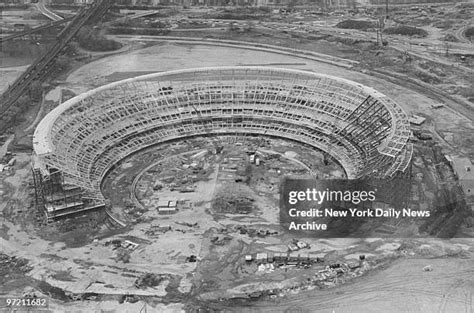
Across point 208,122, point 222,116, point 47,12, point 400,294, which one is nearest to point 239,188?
point 208,122

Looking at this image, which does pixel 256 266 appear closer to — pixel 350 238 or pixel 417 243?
pixel 350 238

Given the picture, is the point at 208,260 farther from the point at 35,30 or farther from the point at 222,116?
the point at 35,30

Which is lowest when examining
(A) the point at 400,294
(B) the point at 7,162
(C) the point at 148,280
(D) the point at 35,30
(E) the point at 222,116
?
(A) the point at 400,294

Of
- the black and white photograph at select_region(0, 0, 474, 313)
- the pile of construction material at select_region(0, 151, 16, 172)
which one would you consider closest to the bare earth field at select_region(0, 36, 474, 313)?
the black and white photograph at select_region(0, 0, 474, 313)

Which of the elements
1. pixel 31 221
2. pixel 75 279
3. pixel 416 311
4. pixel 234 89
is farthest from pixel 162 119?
pixel 416 311

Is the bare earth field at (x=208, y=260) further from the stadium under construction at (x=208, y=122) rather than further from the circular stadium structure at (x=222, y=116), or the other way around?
the circular stadium structure at (x=222, y=116)

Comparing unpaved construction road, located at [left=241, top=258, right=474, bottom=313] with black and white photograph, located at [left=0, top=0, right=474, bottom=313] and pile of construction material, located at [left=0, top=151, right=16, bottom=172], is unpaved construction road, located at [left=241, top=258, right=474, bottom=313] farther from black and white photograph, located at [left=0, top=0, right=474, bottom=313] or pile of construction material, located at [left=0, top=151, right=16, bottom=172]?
pile of construction material, located at [left=0, top=151, right=16, bottom=172]

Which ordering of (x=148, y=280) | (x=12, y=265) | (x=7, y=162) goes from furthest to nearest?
(x=7, y=162) < (x=12, y=265) < (x=148, y=280)

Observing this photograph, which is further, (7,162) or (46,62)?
(46,62)
